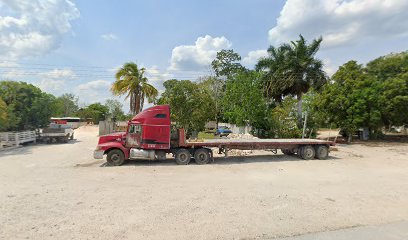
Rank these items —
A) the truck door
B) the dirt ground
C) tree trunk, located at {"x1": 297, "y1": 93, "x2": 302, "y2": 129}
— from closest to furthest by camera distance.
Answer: the dirt ground
the truck door
tree trunk, located at {"x1": 297, "y1": 93, "x2": 302, "y2": 129}

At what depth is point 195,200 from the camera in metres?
8.06

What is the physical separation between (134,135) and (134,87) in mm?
15849

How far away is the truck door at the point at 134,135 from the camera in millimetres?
14511

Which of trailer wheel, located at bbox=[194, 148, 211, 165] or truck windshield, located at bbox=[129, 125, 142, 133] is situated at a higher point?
truck windshield, located at bbox=[129, 125, 142, 133]

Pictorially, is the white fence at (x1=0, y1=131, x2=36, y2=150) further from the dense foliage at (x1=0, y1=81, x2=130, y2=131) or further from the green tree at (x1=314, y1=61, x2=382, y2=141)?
the green tree at (x1=314, y1=61, x2=382, y2=141)

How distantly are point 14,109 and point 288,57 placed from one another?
90.3ft

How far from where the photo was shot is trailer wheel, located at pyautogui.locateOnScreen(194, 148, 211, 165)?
15.1 metres

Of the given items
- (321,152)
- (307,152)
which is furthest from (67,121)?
(321,152)

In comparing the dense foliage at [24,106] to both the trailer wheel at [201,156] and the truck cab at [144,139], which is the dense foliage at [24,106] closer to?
the truck cab at [144,139]

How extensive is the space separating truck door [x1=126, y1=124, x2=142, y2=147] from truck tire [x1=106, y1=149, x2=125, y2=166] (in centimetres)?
60

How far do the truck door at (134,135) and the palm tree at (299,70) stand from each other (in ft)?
64.1

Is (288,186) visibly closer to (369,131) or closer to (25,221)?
(25,221)

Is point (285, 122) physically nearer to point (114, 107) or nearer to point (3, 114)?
point (3, 114)

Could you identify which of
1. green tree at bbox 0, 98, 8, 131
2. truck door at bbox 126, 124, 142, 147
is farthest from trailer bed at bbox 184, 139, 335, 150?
green tree at bbox 0, 98, 8, 131
